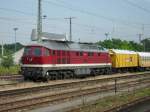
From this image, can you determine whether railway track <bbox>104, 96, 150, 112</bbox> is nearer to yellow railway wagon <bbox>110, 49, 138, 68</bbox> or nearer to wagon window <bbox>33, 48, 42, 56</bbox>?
wagon window <bbox>33, 48, 42, 56</bbox>

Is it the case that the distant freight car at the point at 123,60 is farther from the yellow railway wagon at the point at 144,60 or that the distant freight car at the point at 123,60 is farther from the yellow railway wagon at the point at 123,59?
the yellow railway wagon at the point at 144,60

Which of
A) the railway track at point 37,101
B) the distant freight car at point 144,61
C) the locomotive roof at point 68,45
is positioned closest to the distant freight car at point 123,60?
the distant freight car at point 144,61

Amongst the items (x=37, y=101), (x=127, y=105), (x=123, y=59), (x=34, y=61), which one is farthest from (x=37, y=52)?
(x=123, y=59)

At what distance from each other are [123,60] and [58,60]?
59.9ft

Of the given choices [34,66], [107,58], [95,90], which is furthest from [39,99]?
[107,58]

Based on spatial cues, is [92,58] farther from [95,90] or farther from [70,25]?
[70,25]

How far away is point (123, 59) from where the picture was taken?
5069cm

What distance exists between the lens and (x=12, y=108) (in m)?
16.9

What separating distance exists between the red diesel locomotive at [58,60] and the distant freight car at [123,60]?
7871 millimetres

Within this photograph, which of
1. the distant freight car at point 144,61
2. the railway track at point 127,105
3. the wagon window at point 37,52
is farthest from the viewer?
the distant freight car at point 144,61

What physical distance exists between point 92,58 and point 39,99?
67.6 feet

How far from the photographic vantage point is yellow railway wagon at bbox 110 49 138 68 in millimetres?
48844

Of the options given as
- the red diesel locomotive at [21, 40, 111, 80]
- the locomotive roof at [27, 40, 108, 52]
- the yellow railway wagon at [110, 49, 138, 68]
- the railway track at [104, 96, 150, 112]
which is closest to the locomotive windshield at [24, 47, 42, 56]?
the red diesel locomotive at [21, 40, 111, 80]

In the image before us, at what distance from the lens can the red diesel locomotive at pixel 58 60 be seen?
32.5 meters
